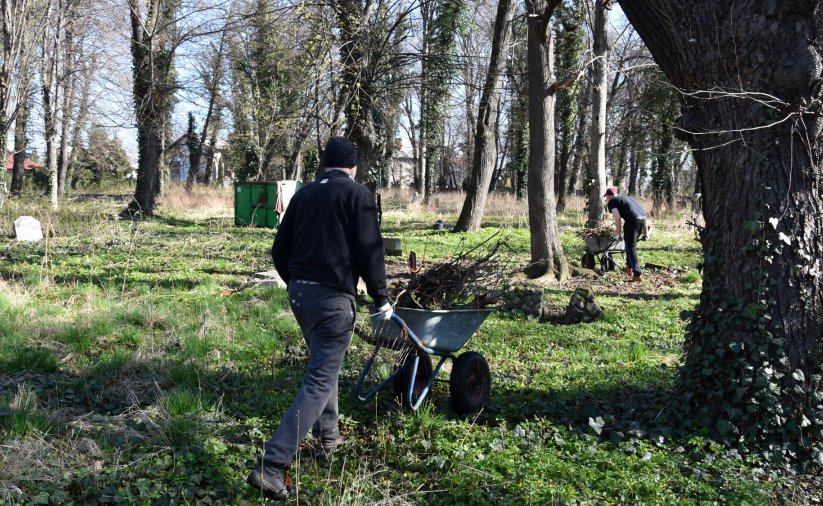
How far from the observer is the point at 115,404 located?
4.59 m

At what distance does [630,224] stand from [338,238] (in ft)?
27.3

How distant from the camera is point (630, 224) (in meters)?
10.8

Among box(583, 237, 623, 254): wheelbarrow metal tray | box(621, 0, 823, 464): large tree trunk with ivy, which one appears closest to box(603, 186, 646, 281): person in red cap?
box(583, 237, 623, 254): wheelbarrow metal tray

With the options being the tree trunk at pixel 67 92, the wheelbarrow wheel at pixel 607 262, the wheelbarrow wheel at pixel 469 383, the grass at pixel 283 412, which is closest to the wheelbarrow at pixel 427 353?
the wheelbarrow wheel at pixel 469 383

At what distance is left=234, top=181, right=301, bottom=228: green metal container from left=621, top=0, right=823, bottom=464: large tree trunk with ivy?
16.2 metres

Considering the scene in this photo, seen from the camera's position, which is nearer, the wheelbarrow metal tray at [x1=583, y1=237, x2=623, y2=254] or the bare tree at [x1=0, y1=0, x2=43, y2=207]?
the wheelbarrow metal tray at [x1=583, y1=237, x2=623, y2=254]

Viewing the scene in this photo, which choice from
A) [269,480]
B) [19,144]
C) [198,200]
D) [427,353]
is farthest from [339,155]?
[19,144]

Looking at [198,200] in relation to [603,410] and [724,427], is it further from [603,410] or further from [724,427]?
[724,427]

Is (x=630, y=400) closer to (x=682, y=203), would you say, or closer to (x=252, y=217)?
(x=252, y=217)

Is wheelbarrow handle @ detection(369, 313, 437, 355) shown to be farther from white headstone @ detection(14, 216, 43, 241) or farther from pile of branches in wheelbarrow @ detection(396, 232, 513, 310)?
white headstone @ detection(14, 216, 43, 241)

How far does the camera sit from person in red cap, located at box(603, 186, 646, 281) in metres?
10.8

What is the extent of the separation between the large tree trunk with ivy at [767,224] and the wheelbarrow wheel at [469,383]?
4.63 feet

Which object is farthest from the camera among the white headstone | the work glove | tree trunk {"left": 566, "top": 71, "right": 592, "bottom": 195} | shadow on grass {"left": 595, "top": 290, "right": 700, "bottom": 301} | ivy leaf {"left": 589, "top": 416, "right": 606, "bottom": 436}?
tree trunk {"left": 566, "top": 71, "right": 592, "bottom": 195}

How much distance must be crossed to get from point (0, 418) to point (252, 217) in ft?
50.2
